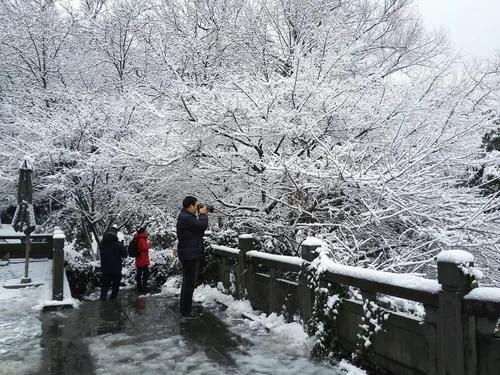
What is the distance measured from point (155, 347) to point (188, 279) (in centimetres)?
151

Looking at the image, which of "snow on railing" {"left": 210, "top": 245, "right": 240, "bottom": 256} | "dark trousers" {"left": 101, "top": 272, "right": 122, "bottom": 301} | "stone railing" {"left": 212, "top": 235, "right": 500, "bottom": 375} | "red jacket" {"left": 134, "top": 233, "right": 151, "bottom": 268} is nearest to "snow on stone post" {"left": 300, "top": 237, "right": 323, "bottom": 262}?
"stone railing" {"left": 212, "top": 235, "right": 500, "bottom": 375}

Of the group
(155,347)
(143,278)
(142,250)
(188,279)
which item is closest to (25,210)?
(142,250)

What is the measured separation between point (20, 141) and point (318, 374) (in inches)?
597

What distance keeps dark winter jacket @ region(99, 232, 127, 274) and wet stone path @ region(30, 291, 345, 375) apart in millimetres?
2177

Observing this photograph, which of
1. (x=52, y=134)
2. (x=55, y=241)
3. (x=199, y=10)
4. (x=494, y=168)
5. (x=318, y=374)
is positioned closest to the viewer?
(x=318, y=374)

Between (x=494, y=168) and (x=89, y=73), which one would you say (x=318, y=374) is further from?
(x=89, y=73)

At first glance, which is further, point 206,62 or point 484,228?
point 206,62

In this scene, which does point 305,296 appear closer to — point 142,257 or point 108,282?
point 108,282

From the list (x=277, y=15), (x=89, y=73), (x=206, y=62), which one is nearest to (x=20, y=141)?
(x=89, y=73)

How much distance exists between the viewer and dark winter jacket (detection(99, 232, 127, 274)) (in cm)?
1055

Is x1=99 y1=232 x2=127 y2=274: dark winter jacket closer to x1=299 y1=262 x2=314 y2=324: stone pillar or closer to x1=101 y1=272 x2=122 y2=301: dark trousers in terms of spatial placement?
x1=101 y1=272 x2=122 y2=301: dark trousers

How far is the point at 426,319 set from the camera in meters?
4.03

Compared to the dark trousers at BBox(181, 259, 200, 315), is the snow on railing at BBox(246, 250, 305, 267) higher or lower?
higher

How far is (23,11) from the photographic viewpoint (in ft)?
63.8
